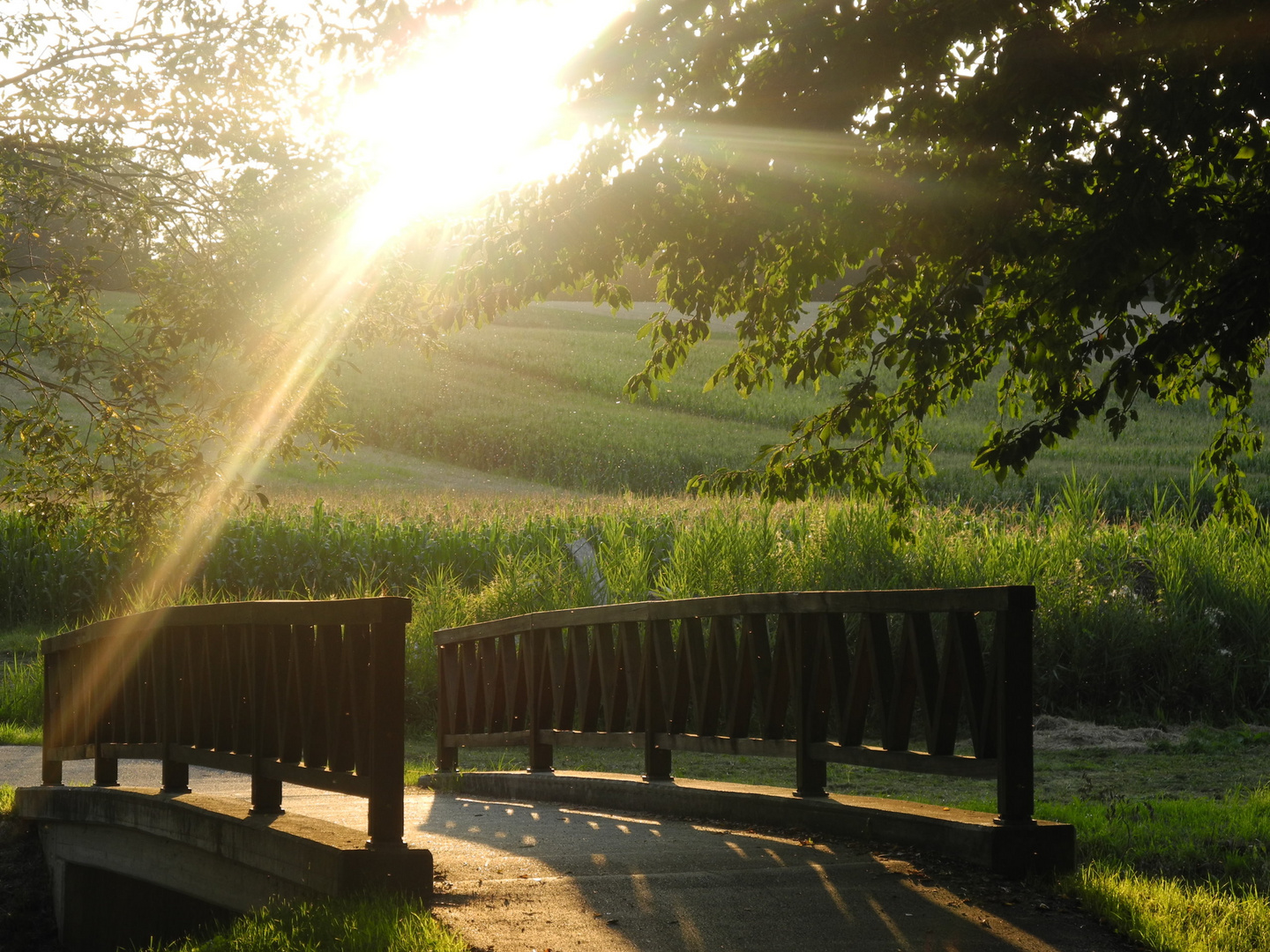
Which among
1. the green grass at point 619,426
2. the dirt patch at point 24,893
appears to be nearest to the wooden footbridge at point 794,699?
the dirt patch at point 24,893

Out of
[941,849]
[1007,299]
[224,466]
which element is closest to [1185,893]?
[941,849]

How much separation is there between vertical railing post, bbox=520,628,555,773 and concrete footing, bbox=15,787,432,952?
261 cm

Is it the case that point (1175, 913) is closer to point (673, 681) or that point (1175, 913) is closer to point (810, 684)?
point (810, 684)

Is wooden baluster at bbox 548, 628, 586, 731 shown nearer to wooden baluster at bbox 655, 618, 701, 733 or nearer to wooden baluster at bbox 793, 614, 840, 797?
wooden baluster at bbox 655, 618, 701, 733

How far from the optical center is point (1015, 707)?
17.5ft

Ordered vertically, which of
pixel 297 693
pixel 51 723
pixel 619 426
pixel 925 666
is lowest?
pixel 51 723

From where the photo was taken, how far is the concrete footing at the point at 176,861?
16.3ft

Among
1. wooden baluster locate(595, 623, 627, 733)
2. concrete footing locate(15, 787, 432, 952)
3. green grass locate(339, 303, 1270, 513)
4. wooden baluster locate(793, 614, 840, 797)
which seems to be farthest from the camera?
green grass locate(339, 303, 1270, 513)

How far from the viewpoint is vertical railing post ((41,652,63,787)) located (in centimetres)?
974

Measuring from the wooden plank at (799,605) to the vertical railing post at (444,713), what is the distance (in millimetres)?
1609

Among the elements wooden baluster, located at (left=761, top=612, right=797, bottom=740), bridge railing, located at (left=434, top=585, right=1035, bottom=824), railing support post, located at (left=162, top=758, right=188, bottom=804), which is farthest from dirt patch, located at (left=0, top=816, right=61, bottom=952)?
→ wooden baluster, located at (left=761, top=612, right=797, bottom=740)

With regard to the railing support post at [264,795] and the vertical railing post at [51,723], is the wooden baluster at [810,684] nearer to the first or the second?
the railing support post at [264,795]

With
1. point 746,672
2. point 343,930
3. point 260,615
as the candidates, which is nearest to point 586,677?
point 746,672

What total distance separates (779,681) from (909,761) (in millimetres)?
1204
